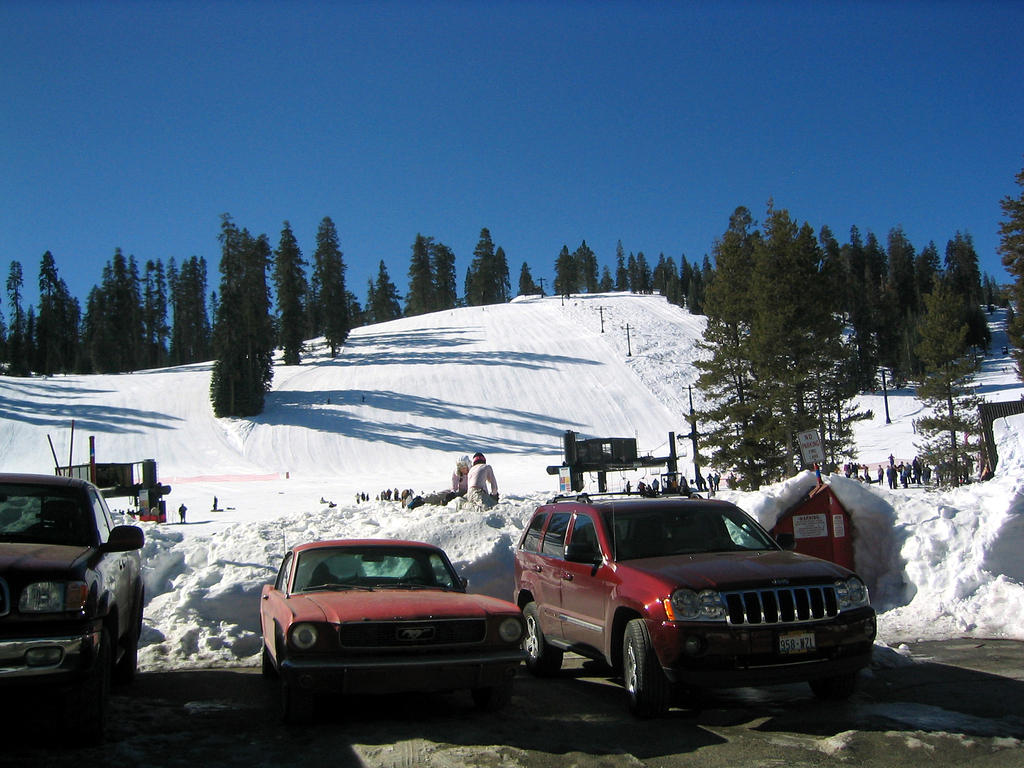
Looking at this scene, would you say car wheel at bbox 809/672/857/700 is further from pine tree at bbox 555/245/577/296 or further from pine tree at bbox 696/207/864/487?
pine tree at bbox 555/245/577/296

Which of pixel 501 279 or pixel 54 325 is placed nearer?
pixel 54 325

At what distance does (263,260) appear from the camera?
8831 cm

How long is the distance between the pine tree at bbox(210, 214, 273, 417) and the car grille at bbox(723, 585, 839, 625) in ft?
222

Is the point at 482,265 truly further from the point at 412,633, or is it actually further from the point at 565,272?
the point at 412,633

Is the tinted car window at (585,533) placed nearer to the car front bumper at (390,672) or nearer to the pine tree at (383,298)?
the car front bumper at (390,672)

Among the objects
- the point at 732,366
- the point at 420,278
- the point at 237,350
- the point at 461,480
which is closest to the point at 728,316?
the point at 732,366

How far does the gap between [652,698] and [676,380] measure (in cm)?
7699

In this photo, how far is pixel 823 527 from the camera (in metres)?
10.4

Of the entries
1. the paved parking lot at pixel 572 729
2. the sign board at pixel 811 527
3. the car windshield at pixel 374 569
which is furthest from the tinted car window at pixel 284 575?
the sign board at pixel 811 527

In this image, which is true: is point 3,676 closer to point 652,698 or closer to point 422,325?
point 652,698

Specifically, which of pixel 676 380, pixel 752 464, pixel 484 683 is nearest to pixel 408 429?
pixel 676 380

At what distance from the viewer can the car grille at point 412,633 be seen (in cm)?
580

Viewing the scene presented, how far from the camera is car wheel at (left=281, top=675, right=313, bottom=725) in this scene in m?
5.68

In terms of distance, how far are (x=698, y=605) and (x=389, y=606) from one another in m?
2.28
